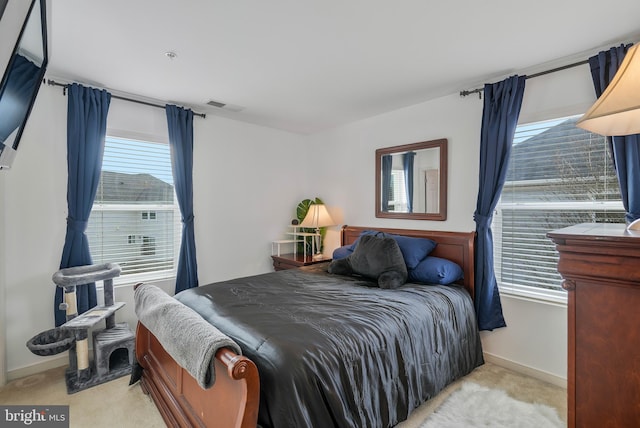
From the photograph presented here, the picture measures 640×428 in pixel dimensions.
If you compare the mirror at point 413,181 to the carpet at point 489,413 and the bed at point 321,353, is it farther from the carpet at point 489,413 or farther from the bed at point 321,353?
the carpet at point 489,413

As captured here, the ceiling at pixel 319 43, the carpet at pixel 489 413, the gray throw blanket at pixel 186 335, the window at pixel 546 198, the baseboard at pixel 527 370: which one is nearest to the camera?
the gray throw blanket at pixel 186 335

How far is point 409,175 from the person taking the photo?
10.8 feet

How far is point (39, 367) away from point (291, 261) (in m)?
2.38

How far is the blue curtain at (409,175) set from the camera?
328 centimetres

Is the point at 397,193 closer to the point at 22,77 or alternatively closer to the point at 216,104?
the point at 216,104

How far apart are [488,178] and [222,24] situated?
89.4 inches

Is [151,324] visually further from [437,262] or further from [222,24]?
[437,262]

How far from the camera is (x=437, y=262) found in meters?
2.72

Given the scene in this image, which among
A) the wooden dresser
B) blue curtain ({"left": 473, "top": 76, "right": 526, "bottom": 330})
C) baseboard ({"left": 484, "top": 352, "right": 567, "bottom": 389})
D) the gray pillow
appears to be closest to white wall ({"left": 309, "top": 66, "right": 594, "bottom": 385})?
baseboard ({"left": 484, "top": 352, "right": 567, "bottom": 389})

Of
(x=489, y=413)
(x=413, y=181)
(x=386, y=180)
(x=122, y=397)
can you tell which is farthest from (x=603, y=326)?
(x=122, y=397)

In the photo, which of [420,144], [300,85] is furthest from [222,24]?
[420,144]

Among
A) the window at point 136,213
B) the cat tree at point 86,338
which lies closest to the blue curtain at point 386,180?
the window at point 136,213

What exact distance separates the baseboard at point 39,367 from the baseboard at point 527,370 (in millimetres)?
3650

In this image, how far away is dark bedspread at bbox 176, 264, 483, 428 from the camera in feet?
4.56
